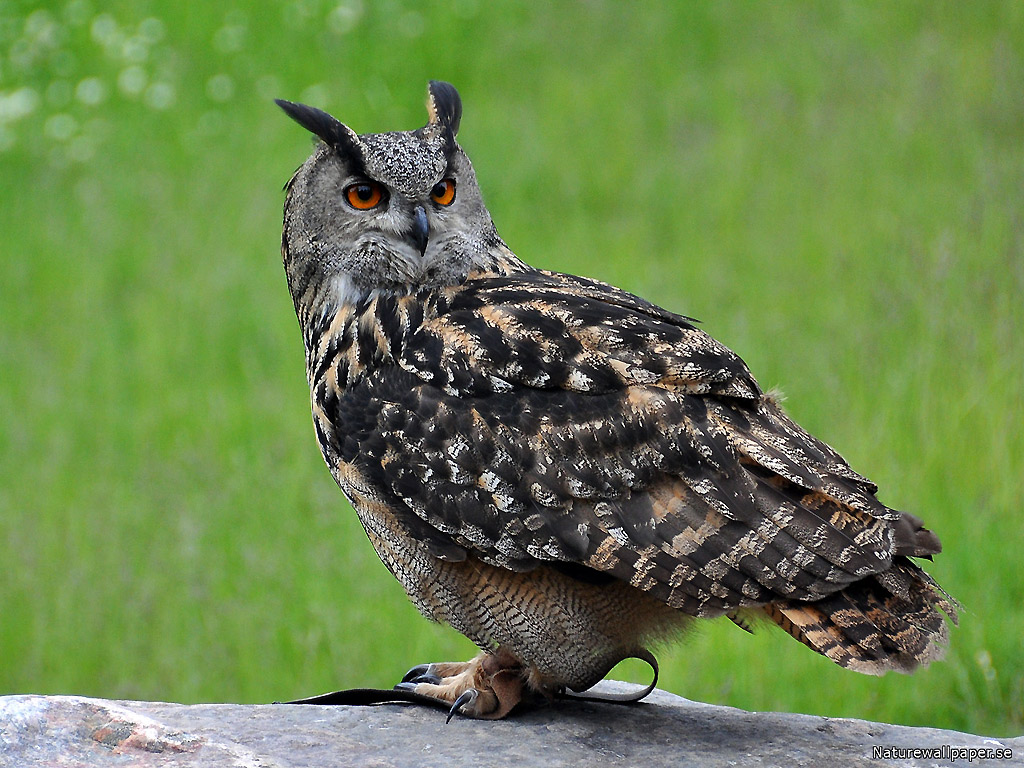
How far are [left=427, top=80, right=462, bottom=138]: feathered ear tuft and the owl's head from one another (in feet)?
0.26

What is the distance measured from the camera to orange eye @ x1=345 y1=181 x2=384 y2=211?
330 cm

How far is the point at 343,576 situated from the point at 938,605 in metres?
3.00

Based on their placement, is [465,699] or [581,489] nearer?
[581,489]

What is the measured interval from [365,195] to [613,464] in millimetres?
1080

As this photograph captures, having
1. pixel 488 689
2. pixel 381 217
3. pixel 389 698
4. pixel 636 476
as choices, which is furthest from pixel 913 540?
pixel 381 217

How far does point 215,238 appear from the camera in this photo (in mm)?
7855

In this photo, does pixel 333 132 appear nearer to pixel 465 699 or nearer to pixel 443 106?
pixel 443 106

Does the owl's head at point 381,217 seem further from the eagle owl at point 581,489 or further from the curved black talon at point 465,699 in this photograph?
the curved black talon at point 465,699

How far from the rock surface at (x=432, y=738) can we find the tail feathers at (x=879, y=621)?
37 centimetres

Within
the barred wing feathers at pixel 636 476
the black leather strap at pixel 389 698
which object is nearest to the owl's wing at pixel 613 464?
the barred wing feathers at pixel 636 476

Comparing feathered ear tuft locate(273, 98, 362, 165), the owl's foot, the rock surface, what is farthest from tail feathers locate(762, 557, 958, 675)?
feathered ear tuft locate(273, 98, 362, 165)

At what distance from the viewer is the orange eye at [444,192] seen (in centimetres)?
332

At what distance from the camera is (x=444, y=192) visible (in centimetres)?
336

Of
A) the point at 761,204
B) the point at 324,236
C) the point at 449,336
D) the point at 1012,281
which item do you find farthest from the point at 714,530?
the point at 761,204
